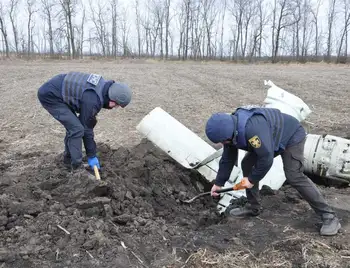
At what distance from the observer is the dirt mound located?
3.13 m

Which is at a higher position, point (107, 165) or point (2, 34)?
point (2, 34)

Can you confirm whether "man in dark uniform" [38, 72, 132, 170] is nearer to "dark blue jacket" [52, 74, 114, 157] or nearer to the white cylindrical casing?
"dark blue jacket" [52, 74, 114, 157]

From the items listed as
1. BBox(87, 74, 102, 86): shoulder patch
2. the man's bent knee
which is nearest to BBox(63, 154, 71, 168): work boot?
the man's bent knee

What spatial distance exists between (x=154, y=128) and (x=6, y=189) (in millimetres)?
Answer: 2114

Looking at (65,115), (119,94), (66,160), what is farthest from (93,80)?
(66,160)

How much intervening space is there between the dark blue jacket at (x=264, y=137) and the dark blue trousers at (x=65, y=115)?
1805 mm

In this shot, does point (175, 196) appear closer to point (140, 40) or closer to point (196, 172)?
point (196, 172)

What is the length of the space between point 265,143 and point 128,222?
146cm

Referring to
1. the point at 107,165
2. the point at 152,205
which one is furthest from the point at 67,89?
the point at 152,205

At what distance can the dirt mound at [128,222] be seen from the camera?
313 cm

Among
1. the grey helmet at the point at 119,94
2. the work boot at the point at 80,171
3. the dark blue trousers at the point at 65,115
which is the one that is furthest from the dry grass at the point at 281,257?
the dark blue trousers at the point at 65,115

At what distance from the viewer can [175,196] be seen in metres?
4.96

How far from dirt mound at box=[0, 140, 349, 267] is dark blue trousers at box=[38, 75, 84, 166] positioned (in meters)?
0.33

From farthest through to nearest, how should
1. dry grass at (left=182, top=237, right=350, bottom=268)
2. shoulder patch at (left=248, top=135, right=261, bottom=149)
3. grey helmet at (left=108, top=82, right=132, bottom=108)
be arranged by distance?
grey helmet at (left=108, top=82, right=132, bottom=108) < shoulder patch at (left=248, top=135, right=261, bottom=149) < dry grass at (left=182, top=237, right=350, bottom=268)
